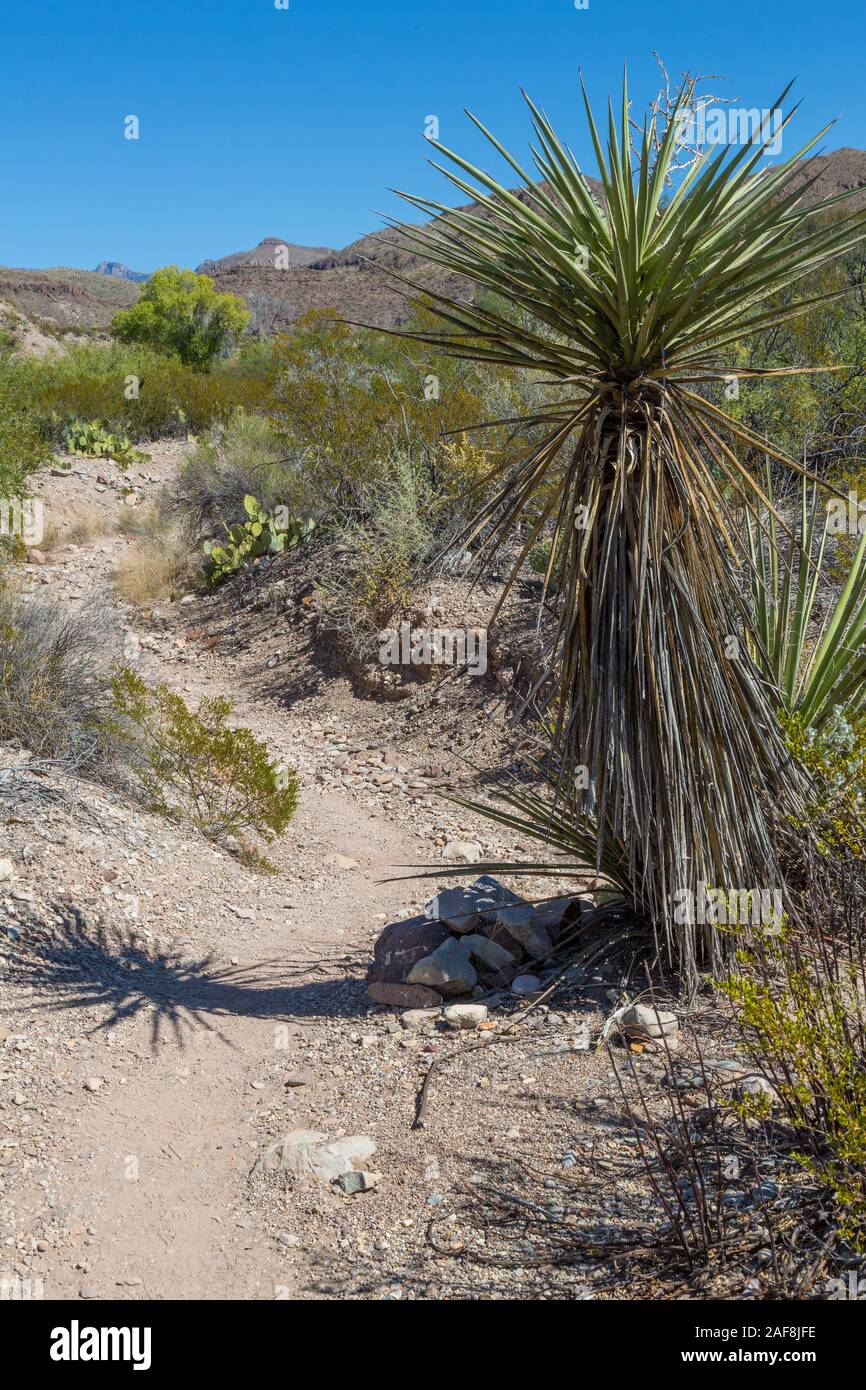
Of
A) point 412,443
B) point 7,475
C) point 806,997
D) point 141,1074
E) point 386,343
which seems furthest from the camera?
point 386,343

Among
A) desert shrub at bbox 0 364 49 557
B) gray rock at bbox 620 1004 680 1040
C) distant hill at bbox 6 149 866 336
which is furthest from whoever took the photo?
distant hill at bbox 6 149 866 336

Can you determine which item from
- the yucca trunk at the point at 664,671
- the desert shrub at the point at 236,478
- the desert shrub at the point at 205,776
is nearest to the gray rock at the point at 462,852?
the desert shrub at the point at 205,776

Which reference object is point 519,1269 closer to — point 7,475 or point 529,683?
point 529,683

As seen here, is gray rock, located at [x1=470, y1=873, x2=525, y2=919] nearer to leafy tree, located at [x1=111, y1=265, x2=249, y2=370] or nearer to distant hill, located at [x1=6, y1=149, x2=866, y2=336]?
leafy tree, located at [x1=111, y1=265, x2=249, y2=370]

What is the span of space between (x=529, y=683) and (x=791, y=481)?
113 inches

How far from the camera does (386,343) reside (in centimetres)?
1764

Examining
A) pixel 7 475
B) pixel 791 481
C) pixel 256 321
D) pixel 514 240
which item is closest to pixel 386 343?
pixel 7 475

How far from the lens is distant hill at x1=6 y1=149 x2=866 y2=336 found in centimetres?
3884

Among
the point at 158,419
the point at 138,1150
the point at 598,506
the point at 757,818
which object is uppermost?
the point at 158,419

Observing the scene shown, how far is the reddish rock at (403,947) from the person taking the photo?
4383mm

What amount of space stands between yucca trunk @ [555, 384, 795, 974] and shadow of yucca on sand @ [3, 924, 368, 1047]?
1.59 m

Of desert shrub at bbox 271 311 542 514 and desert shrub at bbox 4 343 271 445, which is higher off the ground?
desert shrub at bbox 4 343 271 445

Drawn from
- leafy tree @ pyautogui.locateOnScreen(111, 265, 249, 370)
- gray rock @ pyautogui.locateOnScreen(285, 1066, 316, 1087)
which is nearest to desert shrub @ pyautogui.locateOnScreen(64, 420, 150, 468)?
leafy tree @ pyautogui.locateOnScreen(111, 265, 249, 370)

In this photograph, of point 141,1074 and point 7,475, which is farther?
point 7,475
